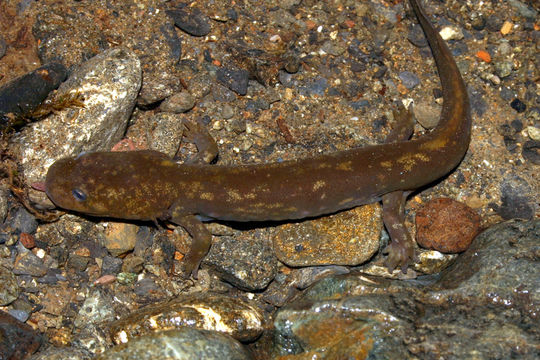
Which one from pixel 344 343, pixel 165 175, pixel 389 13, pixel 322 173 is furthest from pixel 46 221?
pixel 389 13

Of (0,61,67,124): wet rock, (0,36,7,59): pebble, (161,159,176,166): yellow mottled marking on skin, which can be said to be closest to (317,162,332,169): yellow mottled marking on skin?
(161,159,176,166): yellow mottled marking on skin

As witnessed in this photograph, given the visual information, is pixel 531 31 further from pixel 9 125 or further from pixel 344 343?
pixel 9 125

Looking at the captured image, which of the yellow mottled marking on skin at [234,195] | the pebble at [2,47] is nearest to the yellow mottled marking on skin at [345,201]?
the yellow mottled marking on skin at [234,195]

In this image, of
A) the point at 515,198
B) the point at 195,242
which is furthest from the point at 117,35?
the point at 515,198

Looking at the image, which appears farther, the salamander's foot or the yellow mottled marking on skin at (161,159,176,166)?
the salamander's foot

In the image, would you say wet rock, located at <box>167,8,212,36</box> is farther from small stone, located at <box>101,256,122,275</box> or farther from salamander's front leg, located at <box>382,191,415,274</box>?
salamander's front leg, located at <box>382,191,415,274</box>

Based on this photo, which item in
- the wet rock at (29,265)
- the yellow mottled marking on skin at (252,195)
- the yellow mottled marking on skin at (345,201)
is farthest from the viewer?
the yellow mottled marking on skin at (345,201)

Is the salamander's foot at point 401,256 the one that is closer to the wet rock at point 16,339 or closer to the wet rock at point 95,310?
the wet rock at point 95,310
